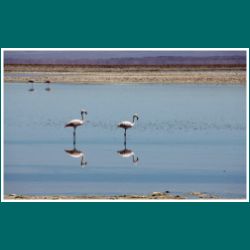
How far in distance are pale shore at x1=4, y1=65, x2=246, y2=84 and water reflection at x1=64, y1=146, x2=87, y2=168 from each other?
0.76 metres

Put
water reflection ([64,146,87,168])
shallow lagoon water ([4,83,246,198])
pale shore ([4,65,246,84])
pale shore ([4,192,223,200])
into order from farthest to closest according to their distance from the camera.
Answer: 1. pale shore ([4,65,246,84])
2. water reflection ([64,146,87,168])
3. shallow lagoon water ([4,83,246,198])
4. pale shore ([4,192,223,200])

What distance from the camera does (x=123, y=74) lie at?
14.0 m

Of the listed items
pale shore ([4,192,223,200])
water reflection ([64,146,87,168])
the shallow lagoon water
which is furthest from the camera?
water reflection ([64,146,87,168])

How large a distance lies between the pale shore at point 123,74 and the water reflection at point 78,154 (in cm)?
76

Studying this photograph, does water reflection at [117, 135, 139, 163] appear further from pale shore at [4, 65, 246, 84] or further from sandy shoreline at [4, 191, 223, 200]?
pale shore at [4, 65, 246, 84]

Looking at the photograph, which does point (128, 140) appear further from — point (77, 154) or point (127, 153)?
point (77, 154)

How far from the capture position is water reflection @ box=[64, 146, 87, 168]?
1376cm

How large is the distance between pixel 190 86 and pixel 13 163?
207cm

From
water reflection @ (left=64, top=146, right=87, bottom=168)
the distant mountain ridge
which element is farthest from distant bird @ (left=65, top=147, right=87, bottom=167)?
the distant mountain ridge

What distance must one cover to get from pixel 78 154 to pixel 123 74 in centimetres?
99

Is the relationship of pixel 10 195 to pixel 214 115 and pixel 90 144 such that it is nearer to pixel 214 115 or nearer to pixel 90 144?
pixel 90 144

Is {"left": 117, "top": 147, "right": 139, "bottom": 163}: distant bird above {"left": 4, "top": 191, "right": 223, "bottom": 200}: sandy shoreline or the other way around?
above

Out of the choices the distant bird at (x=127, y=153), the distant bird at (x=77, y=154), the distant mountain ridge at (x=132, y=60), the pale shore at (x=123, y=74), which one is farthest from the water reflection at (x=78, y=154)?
the distant mountain ridge at (x=132, y=60)

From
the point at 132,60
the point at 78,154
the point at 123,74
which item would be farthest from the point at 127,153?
the point at 132,60
